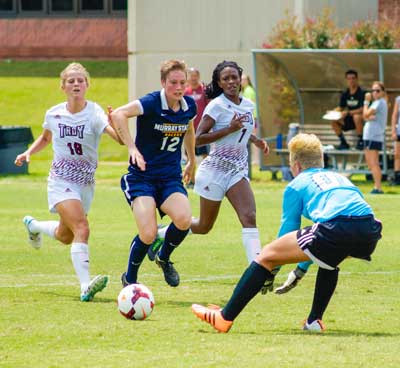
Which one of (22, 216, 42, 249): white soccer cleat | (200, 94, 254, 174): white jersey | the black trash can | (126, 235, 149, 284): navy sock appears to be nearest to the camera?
(126, 235, 149, 284): navy sock

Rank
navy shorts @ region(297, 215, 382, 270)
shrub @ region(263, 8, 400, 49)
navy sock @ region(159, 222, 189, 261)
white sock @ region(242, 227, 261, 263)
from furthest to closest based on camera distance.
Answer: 1. shrub @ region(263, 8, 400, 49)
2. white sock @ region(242, 227, 261, 263)
3. navy sock @ region(159, 222, 189, 261)
4. navy shorts @ region(297, 215, 382, 270)

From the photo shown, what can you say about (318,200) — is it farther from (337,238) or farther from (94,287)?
(94,287)

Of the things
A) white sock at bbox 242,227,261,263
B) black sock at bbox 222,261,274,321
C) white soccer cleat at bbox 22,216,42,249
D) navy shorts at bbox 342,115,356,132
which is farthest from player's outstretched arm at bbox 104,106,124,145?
navy shorts at bbox 342,115,356,132

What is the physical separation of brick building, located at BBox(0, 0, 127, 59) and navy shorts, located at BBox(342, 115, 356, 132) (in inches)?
904

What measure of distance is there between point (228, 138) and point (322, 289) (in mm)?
3133

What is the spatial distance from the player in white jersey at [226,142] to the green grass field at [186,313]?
0.81 meters

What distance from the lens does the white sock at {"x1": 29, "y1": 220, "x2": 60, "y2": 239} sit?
11.6 metres

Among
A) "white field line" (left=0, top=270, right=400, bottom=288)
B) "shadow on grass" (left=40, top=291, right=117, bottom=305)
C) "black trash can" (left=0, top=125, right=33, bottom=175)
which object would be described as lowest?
"black trash can" (left=0, top=125, right=33, bottom=175)

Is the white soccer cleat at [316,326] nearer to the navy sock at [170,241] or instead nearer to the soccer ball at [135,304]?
the soccer ball at [135,304]

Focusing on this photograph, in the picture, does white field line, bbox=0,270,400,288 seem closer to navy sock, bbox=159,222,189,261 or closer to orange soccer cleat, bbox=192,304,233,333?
navy sock, bbox=159,222,189,261

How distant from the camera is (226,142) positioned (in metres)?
11.4

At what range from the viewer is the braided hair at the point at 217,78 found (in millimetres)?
11281

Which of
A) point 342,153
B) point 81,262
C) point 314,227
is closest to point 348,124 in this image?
point 342,153

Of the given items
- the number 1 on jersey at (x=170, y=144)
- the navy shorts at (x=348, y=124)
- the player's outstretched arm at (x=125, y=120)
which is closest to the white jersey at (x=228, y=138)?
the number 1 on jersey at (x=170, y=144)
